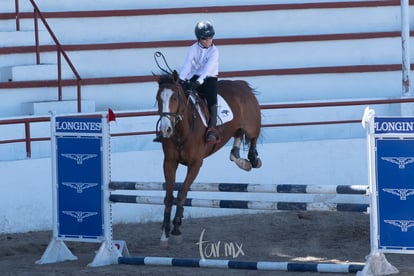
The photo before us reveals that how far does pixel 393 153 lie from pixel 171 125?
2173 mm

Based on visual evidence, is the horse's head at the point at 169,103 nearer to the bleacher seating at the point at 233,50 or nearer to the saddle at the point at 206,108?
the saddle at the point at 206,108

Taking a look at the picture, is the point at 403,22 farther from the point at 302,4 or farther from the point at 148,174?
the point at 148,174

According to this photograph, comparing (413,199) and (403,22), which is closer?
(413,199)

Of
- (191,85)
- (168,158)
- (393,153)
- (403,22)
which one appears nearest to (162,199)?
(168,158)

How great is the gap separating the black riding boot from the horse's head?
603 mm

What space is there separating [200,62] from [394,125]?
268 centimetres

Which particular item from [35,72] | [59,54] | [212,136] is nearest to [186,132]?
[212,136]

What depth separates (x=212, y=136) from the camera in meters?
11.8

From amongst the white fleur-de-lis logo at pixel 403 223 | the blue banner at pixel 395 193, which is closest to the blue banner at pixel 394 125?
the blue banner at pixel 395 193

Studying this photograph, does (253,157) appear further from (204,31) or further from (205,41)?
(204,31)

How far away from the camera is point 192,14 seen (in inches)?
705

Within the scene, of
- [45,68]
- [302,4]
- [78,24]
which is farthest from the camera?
[302,4]

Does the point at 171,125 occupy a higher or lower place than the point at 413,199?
higher

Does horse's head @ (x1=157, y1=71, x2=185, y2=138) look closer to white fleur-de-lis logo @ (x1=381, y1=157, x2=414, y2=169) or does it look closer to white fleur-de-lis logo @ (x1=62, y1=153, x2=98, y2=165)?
white fleur-de-lis logo @ (x1=62, y1=153, x2=98, y2=165)
